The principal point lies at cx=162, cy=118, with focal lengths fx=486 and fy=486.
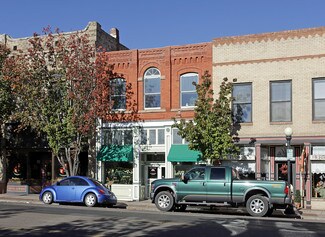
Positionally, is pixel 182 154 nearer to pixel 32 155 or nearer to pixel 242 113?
pixel 242 113

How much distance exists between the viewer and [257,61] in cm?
2447

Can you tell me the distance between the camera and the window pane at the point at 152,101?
2680 cm

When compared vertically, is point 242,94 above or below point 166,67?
below

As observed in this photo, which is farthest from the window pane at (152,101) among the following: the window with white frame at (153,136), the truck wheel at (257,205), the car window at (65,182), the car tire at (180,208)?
the truck wheel at (257,205)

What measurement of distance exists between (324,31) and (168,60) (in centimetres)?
816

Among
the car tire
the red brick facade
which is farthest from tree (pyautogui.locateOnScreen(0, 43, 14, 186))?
the car tire

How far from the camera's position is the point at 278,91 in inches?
947

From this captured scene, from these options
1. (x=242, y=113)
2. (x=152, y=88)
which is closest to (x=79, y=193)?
(x=152, y=88)

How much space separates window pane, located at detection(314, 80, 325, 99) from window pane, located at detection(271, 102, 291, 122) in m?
1.36

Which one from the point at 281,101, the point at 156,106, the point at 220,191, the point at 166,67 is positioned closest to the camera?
the point at 220,191

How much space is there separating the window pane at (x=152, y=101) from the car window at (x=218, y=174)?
8.29m

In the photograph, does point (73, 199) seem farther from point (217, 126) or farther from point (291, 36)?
point (291, 36)

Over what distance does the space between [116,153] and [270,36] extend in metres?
10.3

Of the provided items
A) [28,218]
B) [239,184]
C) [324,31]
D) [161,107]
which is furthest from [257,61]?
[28,218]
